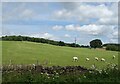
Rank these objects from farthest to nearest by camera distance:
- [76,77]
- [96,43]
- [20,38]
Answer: [20,38]
[96,43]
[76,77]

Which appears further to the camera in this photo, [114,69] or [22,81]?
[114,69]

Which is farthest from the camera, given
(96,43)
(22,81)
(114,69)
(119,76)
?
(96,43)

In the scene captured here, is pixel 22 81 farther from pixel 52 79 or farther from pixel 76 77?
pixel 76 77

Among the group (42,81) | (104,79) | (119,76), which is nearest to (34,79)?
(42,81)

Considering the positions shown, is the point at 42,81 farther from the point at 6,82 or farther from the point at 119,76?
the point at 119,76

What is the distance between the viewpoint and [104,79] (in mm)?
10719

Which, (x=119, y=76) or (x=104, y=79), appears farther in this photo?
(x=119, y=76)

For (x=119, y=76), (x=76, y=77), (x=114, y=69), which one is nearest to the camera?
(x=76, y=77)

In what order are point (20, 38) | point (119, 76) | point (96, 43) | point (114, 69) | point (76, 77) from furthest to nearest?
point (20, 38) → point (96, 43) → point (114, 69) → point (119, 76) → point (76, 77)

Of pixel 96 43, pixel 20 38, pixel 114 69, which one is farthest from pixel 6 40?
pixel 114 69

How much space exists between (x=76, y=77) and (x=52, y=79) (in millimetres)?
951

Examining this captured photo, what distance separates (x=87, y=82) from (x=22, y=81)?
2174 mm

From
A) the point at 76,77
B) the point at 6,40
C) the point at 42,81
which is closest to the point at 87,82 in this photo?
the point at 76,77

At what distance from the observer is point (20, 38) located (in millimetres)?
36438
